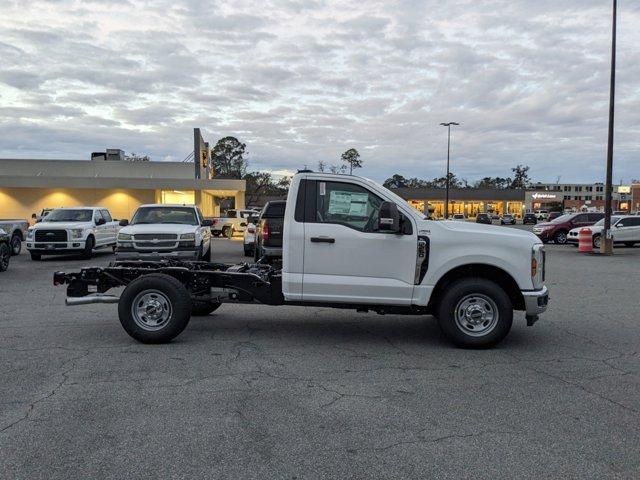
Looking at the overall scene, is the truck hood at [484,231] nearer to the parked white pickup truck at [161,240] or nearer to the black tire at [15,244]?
the parked white pickup truck at [161,240]

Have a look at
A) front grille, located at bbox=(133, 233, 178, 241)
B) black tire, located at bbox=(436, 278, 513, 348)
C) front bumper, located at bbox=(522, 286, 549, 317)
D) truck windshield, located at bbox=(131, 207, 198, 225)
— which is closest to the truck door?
black tire, located at bbox=(436, 278, 513, 348)

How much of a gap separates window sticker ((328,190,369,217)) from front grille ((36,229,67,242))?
546 inches

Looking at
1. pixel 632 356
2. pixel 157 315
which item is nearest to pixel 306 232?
pixel 157 315

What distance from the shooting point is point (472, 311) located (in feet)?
21.6

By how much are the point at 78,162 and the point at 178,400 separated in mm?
51856

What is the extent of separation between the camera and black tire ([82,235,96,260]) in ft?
60.1

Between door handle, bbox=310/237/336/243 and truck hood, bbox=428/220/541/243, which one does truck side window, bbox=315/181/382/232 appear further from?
truck hood, bbox=428/220/541/243

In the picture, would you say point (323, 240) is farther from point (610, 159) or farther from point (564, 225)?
point (564, 225)

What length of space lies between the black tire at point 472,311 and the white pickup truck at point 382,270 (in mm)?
12

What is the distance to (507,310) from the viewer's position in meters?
6.49

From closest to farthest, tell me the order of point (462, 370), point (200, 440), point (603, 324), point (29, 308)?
1. point (200, 440)
2. point (462, 370)
3. point (603, 324)
4. point (29, 308)

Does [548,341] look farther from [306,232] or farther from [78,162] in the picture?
[78,162]

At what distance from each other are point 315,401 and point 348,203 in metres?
2.68

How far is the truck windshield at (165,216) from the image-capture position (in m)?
15.0
